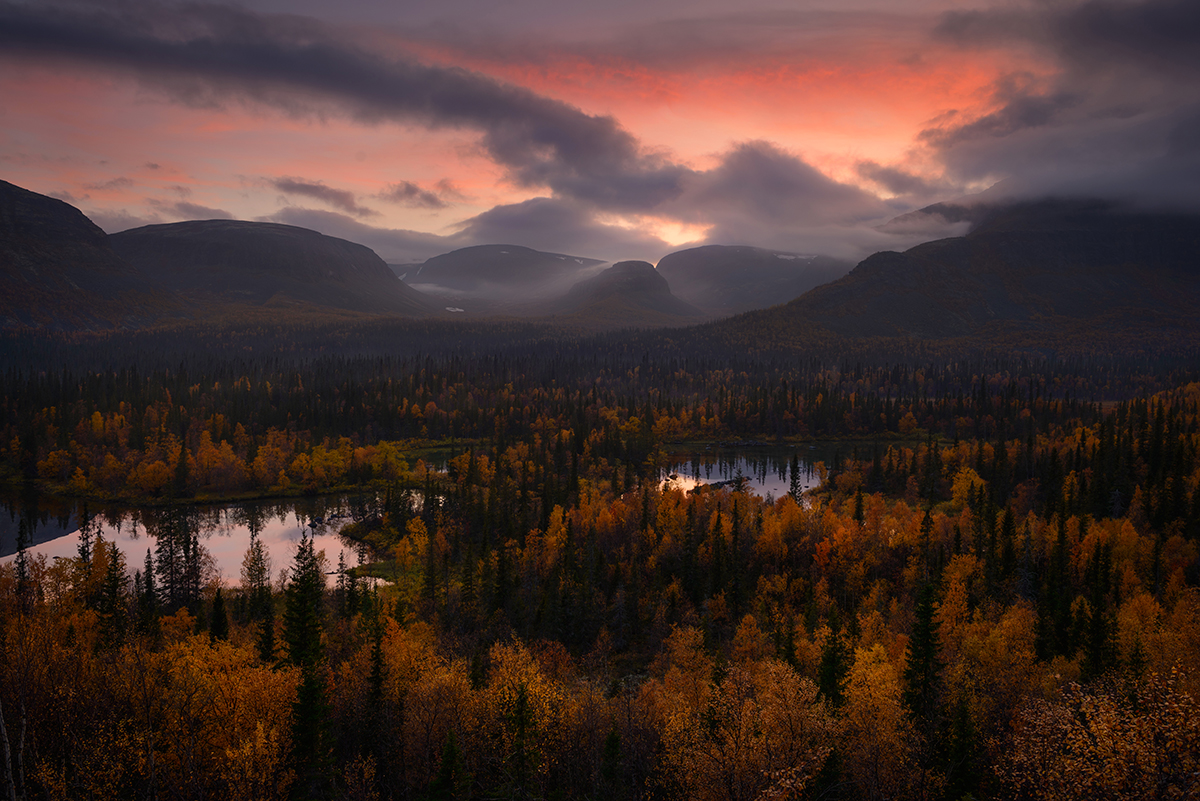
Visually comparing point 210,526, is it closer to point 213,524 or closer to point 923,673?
point 213,524

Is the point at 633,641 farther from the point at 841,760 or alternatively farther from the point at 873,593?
the point at 841,760

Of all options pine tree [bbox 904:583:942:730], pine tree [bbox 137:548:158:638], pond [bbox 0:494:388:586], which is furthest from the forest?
pond [bbox 0:494:388:586]

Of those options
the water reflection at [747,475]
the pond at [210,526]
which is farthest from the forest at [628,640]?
the water reflection at [747,475]

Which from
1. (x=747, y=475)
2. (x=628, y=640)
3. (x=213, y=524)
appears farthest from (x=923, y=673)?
(x=747, y=475)

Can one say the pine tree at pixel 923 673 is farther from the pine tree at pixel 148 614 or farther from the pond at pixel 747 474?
the pond at pixel 747 474

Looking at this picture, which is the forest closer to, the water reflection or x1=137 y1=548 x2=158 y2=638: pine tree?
x1=137 y1=548 x2=158 y2=638: pine tree

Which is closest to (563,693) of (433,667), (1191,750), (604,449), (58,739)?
(433,667)
